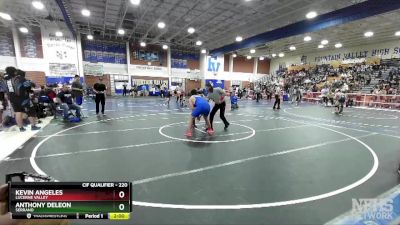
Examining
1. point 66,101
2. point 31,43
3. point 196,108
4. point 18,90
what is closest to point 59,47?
point 31,43

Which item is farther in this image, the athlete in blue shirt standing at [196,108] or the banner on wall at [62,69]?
the banner on wall at [62,69]

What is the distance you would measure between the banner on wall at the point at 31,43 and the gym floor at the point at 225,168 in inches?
808

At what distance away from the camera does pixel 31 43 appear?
22641 mm

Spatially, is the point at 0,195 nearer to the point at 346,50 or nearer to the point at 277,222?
the point at 277,222

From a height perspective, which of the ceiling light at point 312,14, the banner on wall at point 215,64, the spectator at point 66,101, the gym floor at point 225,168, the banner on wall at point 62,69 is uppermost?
the ceiling light at point 312,14

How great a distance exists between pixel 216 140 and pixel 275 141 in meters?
1.51

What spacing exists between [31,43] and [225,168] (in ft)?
85.4

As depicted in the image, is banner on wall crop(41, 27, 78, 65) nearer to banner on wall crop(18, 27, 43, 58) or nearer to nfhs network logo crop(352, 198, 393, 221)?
banner on wall crop(18, 27, 43, 58)

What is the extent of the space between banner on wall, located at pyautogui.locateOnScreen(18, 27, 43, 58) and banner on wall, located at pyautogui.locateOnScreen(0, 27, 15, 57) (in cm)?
71

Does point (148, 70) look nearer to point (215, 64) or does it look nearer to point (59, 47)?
point (215, 64)

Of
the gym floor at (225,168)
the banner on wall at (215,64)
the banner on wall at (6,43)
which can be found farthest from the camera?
the banner on wall at (215,64)

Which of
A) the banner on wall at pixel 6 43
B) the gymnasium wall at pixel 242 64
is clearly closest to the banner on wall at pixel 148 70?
the gymnasium wall at pixel 242 64
